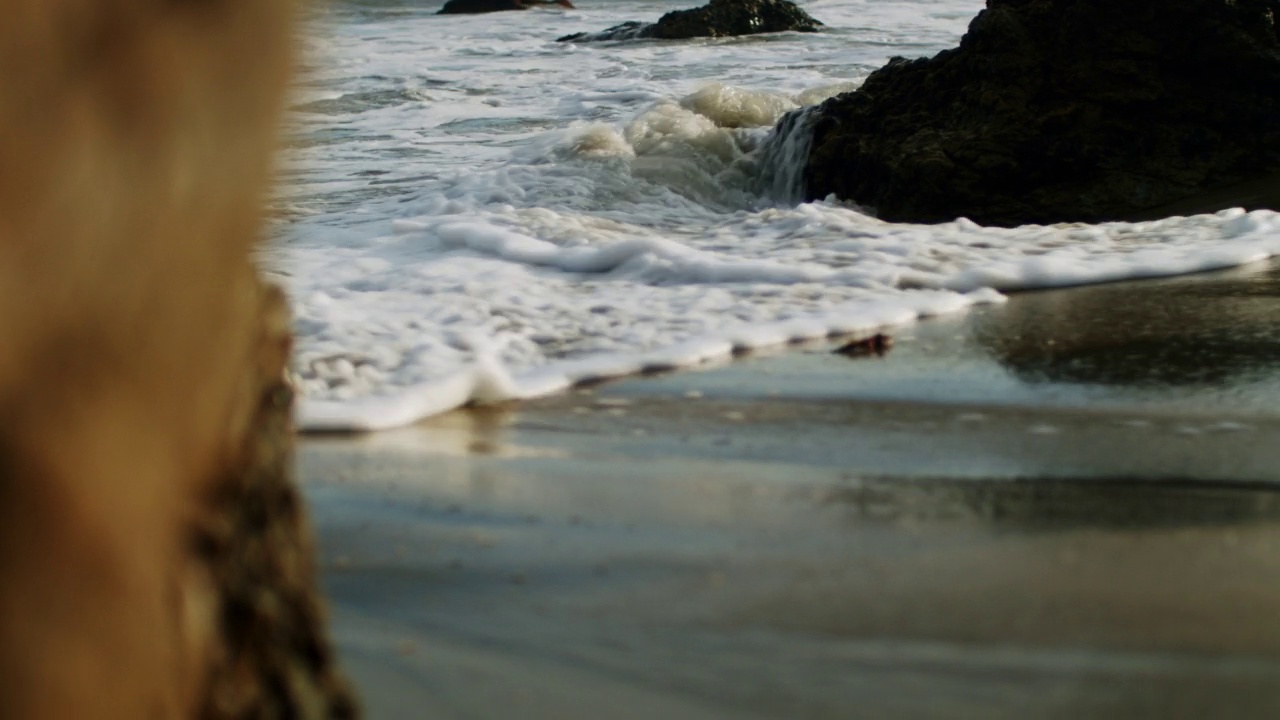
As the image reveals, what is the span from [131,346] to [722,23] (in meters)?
18.0

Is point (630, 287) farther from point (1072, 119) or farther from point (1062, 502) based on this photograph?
point (1072, 119)

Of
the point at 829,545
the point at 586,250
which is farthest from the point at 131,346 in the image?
the point at 586,250

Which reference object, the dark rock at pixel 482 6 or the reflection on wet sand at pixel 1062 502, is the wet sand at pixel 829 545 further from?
the dark rock at pixel 482 6

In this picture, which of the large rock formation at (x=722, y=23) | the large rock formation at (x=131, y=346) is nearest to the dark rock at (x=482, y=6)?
the large rock formation at (x=722, y=23)

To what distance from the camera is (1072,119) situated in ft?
22.5

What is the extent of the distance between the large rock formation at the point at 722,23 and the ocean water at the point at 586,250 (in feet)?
23.6

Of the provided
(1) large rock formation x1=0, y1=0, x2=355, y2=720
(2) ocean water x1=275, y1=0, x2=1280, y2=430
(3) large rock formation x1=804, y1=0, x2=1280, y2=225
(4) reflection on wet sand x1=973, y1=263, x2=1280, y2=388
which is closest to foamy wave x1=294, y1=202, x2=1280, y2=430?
(2) ocean water x1=275, y1=0, x2=1280, y2=430

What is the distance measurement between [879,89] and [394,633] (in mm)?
6051

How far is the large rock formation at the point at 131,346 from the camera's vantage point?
84 centimetres

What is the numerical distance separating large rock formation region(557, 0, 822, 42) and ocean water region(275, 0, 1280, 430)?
720 cm

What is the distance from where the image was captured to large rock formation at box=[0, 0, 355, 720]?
0.84 metres

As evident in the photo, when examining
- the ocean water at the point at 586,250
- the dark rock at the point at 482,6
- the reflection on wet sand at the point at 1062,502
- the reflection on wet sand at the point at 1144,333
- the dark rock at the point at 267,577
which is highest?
the dark rock at the point at 267,577

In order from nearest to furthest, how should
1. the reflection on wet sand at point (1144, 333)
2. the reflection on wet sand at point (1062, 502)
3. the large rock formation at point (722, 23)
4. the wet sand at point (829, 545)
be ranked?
the wet sand at point (829, 545) < the reflection on wet sand at point (1062, 502) < the reflection on wet sand at point (1144, 333) < the large rock formation at point (722, 23)

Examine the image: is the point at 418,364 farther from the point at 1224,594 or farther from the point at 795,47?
the point at 795,47
